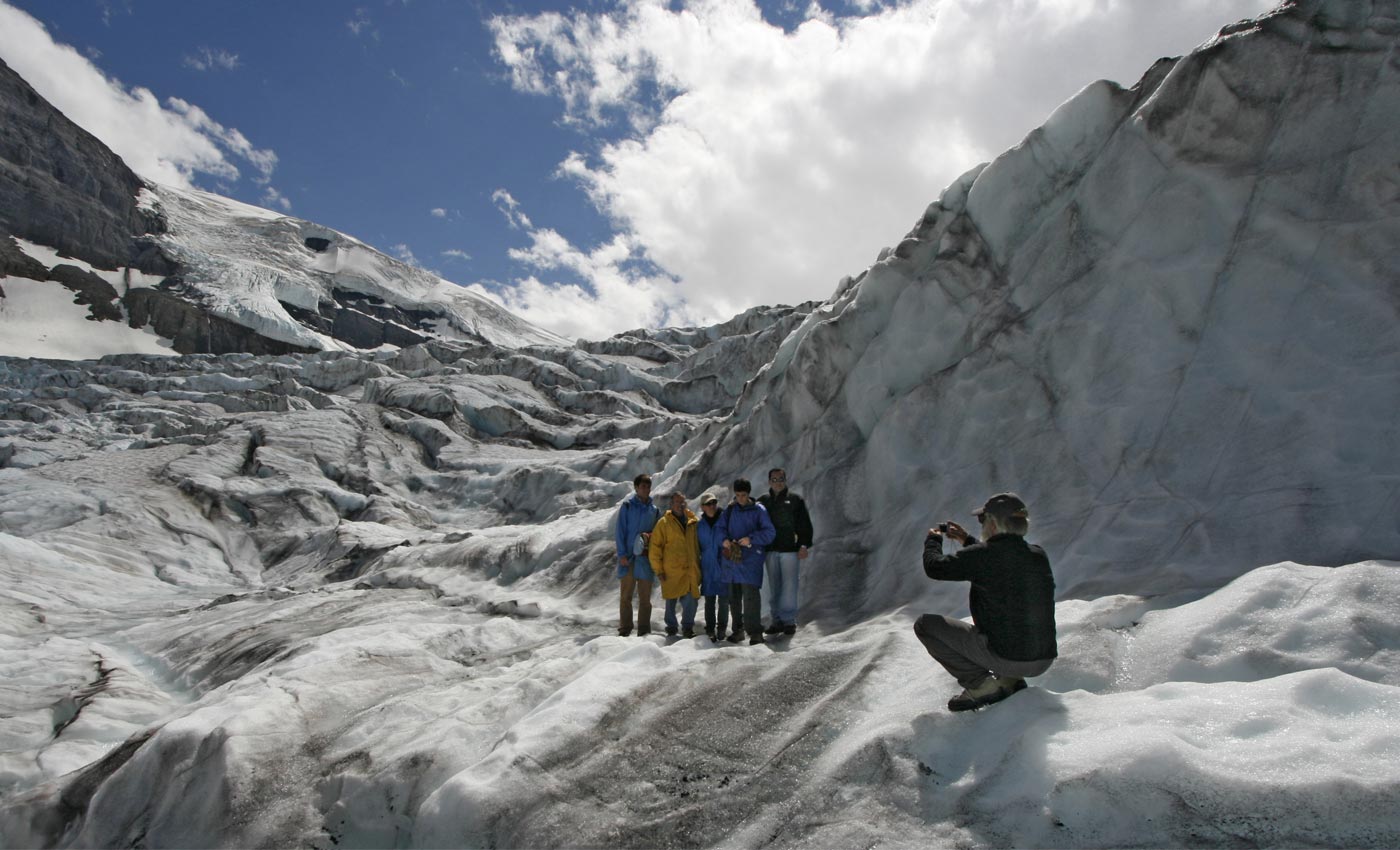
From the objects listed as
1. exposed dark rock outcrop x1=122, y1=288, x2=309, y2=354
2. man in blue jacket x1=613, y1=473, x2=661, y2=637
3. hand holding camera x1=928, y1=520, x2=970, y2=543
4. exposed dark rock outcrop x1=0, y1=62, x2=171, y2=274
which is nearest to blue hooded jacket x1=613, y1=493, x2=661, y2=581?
man in blue jacket x1=613, y1=473, x2=661, y2=637

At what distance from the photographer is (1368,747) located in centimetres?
356

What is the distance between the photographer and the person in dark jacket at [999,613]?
4570 millimetres

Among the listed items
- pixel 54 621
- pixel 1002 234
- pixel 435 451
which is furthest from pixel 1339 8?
pixel 435 451

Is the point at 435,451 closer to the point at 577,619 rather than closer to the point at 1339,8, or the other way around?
the point at 577,619

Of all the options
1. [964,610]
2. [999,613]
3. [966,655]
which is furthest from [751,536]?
[999,613]

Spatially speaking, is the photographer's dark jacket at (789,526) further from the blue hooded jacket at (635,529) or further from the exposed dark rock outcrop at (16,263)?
the exposed dark rock outcrop at (16,263)

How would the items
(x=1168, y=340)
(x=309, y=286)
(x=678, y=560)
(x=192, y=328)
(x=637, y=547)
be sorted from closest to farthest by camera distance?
(x=1168, y=340) → (x=678, y=560) → (x=637, y=547) → (x=192, y=328) → (x=309, y=286)

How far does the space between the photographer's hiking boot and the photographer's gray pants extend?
0.11 ft

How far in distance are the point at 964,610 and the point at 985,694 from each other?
2.84 meters

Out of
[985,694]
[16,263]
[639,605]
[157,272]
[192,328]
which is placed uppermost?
[157,272]

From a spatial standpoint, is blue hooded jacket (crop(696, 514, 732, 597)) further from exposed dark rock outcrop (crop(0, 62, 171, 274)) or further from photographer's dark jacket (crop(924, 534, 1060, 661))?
exposed dark rock outcrop (crop(0, 62, 171, 274))

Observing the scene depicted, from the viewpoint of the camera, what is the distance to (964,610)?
24.3 feet

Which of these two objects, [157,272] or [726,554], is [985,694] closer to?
[726,554]

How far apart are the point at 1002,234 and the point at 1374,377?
14.8 ft
